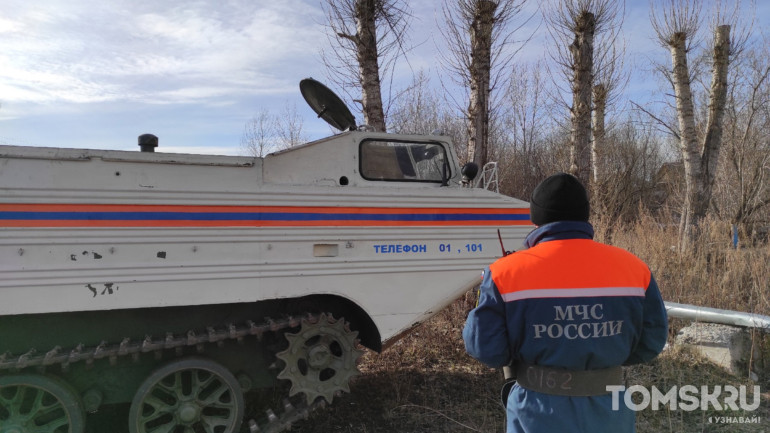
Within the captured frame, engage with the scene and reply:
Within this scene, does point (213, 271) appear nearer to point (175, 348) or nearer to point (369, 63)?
point (175, 348)

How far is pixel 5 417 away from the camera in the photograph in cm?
342

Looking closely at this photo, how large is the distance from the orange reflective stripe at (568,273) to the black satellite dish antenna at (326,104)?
9.61 feet

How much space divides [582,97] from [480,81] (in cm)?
295

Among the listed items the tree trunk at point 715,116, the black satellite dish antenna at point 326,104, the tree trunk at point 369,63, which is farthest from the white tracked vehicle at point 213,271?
the tree trunk at point 715,116

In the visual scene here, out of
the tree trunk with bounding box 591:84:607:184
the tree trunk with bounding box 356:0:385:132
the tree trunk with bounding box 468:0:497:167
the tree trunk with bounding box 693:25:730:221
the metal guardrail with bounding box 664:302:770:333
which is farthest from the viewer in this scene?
the tree trunk with bounding box 591:84:607:184

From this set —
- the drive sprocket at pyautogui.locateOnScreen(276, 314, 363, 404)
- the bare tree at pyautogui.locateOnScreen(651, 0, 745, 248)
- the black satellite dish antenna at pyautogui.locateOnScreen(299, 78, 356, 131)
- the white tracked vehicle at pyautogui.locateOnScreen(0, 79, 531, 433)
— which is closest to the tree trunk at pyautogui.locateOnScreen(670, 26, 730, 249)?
the bare tree at pyautogui.locateOnScreen(651, 0, 745, 248)

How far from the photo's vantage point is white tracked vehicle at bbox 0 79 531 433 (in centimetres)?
318

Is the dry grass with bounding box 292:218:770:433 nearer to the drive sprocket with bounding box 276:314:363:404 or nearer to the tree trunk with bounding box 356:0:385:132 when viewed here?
the drive sprocket with bounding box 276:314:363:404

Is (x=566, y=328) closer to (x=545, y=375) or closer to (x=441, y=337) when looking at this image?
(x=545, y=375)

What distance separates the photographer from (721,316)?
5.21 metres

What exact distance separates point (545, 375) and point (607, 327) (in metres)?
0.32

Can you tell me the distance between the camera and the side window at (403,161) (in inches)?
162

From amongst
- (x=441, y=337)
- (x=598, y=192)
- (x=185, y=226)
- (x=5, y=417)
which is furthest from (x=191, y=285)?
(x=598, y=192)

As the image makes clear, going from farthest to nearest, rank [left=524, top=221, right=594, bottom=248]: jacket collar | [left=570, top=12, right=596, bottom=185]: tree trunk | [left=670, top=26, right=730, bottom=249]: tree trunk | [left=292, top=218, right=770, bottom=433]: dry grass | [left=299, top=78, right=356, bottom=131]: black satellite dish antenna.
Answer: [left=670, top=26, right=730, bottom=249]: tree trunk
[left=570, top=12, right=596, bottom=185]: tree trunk
[left=299, top=78, right=356, bottom=131]: black satellite dish antenna
[left=292, top=218, right=770, bottom=433]: dry grass
[left=524, top=221, right=594, bottom=248]: jacket collar
